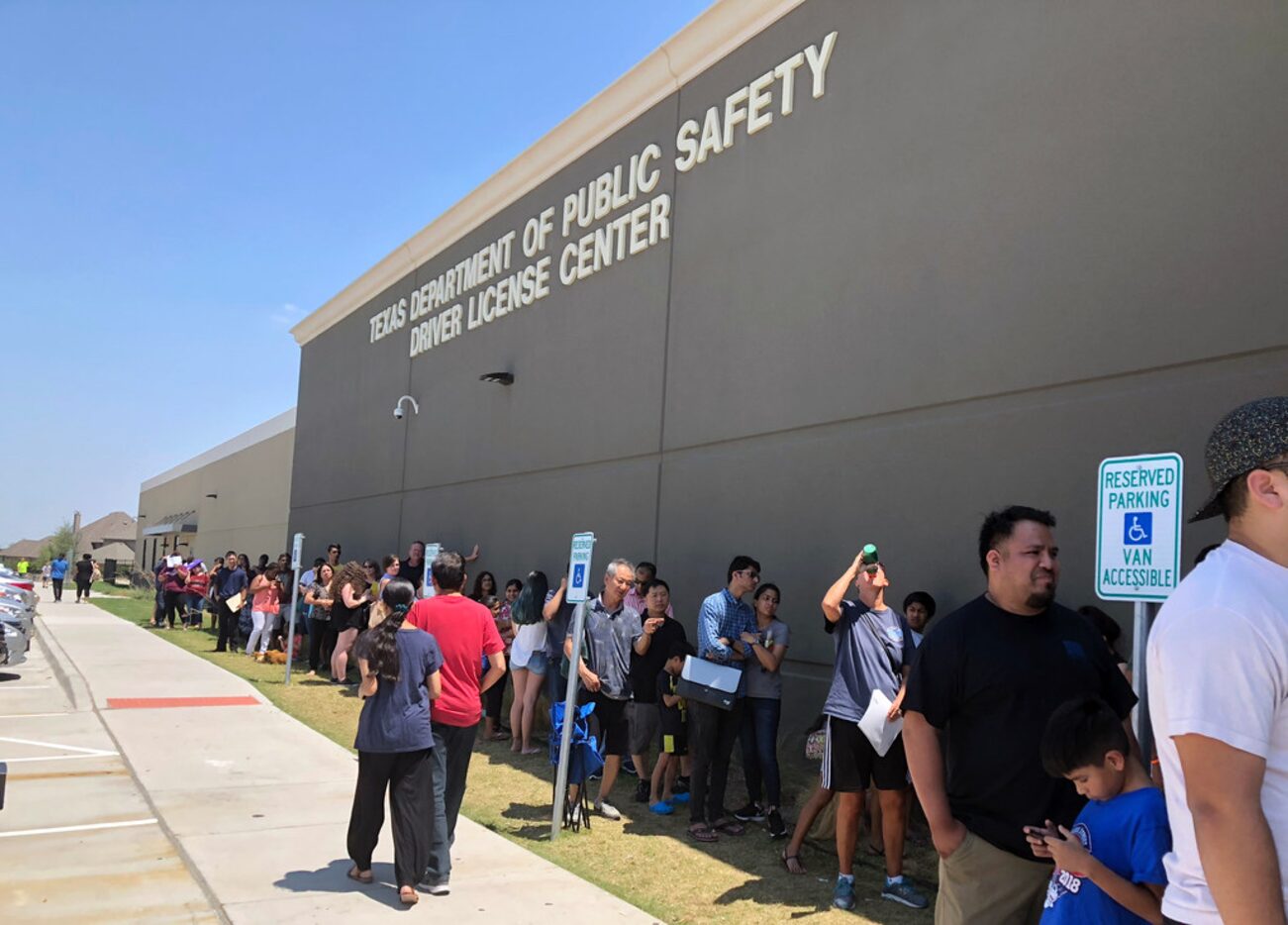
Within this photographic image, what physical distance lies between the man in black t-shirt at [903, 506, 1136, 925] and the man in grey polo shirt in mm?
4810

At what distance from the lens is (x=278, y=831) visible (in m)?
7.21

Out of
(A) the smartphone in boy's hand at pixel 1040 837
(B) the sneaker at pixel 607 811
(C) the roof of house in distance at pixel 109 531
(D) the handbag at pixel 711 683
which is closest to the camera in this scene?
Answer: (A) the smartphone in boy's hand at pixel 1040 837

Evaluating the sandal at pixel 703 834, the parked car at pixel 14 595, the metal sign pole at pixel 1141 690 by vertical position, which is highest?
the metal sign pole at pixel 1141 690

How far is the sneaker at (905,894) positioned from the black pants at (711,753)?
164 cm

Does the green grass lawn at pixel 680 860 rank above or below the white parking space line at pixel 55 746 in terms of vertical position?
above

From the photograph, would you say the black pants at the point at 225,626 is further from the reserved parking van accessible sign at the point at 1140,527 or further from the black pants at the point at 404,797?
the reserved parking van accessible sign at the point at 1140,527

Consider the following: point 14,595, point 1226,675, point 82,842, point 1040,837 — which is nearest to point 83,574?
point 14,595

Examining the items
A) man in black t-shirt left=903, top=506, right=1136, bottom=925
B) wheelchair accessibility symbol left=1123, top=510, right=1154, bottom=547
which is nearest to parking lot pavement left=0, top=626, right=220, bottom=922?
man in black t-shirt left=903, top=506, right=1136, bottom=925

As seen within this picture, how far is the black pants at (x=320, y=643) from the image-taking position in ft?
54.6

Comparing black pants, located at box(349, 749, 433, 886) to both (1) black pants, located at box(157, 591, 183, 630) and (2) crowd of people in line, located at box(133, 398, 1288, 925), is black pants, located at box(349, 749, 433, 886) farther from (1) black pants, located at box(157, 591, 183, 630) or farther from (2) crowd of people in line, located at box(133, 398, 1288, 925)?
(1) black pants, located at box(157, 591, 183, 630)

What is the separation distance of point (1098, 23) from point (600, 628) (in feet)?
18.7

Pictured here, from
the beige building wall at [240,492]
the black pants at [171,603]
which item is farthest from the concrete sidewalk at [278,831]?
the beige building wall at [240,492]

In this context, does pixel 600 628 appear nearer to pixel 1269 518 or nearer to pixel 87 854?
pixel 87 854

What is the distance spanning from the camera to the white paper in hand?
6.05 meters
